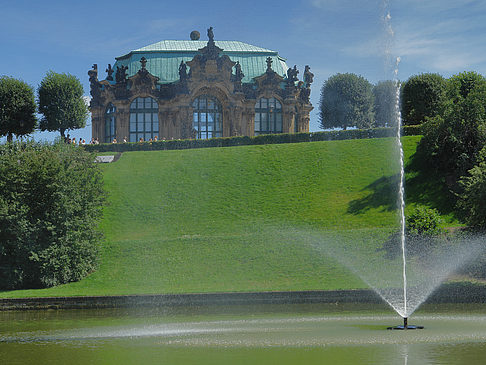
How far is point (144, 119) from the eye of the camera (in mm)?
99250

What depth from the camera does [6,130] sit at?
88.4 metres

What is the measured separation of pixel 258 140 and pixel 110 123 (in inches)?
1207

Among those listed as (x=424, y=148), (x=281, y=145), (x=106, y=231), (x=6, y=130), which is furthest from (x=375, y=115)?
(x=106, y=231)

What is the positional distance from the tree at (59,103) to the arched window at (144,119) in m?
8.63

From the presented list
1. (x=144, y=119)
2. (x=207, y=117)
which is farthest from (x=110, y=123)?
(x=207, y=117)

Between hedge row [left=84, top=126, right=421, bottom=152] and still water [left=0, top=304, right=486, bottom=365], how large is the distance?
44.8 metres

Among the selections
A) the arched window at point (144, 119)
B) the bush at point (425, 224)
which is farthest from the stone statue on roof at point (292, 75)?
the bush at point (425, 224)

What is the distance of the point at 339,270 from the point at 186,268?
10.6m

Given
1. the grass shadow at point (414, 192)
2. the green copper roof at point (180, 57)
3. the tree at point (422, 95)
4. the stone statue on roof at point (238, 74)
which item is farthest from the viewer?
the green copper roof at point (180, 57)

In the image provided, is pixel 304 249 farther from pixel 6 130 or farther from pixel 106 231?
pixel 6 130

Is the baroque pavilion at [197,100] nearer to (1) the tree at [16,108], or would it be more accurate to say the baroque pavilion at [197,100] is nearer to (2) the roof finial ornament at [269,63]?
(2) the roof finial ornament at [269,63]

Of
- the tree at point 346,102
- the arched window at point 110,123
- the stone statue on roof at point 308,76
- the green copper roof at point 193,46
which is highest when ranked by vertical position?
the green copper roof at point 193,46

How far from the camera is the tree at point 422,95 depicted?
9069cm

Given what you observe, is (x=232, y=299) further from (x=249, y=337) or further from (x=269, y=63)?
(x=269, y=63)
